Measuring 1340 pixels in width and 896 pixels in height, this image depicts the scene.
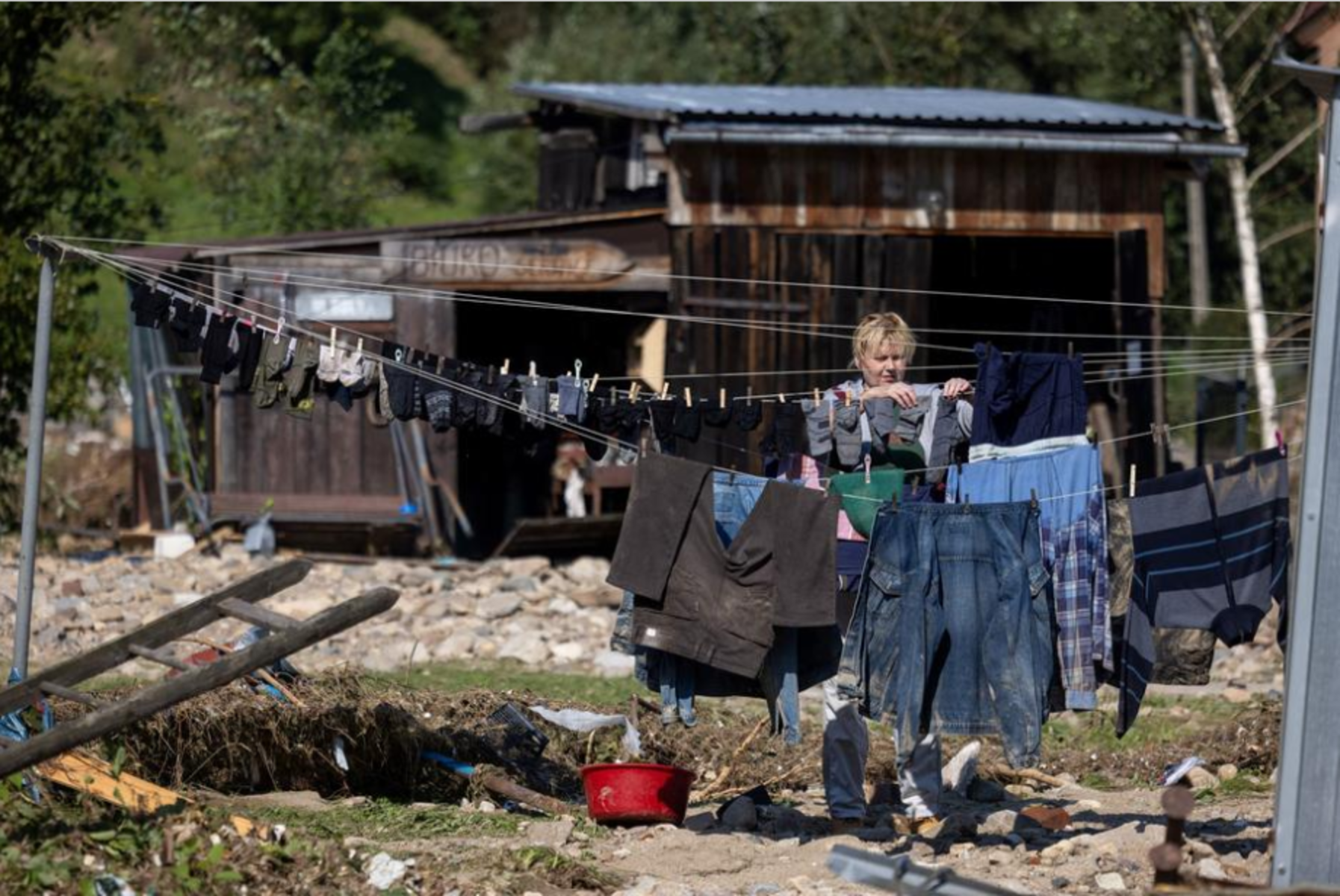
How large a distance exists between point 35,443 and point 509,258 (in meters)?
8.10

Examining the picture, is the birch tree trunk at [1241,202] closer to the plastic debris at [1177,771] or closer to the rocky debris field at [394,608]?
the rocky debris field at [394,608]

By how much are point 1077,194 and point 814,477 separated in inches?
351

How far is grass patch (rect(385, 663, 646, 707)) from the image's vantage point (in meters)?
11.9

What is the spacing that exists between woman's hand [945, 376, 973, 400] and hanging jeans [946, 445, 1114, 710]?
438 millimetres

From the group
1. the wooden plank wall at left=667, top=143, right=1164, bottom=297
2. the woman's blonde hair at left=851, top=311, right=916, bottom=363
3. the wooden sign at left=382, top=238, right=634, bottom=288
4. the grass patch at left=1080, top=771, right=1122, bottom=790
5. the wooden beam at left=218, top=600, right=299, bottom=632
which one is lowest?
the grass patch at left=1080, top=771, right=1122, bottom=790

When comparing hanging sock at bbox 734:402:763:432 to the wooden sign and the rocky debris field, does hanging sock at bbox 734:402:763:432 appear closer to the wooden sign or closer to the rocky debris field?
the rocky debris field

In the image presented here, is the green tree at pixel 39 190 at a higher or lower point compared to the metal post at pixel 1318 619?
higher

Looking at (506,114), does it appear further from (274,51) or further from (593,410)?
(593,410)

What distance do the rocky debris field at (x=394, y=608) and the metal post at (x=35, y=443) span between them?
3.88 metres

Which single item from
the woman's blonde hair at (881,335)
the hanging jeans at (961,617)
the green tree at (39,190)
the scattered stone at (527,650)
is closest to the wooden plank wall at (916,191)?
the scattered stone at (527,650)

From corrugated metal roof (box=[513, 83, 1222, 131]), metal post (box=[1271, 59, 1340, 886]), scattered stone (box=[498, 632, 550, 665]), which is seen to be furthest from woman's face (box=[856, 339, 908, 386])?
corrugated metal roof (box=[513, 83, 1222, 131])

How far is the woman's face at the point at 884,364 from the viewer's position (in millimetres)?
8922

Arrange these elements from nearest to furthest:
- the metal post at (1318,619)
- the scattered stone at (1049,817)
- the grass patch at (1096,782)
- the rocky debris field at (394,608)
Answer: the metal post at (1318,619) < the scattered stone at (1049,817) < the grass patch at (1096,782) < the rocky debris field at (394,608)

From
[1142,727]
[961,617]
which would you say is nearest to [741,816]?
[961,617]
